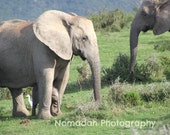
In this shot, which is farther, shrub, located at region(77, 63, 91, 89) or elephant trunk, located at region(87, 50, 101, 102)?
shrub, located at region(77, 63, 91, 89)

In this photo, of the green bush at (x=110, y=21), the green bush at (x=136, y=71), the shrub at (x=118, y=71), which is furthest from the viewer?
the green bush at (x=110, y=21)

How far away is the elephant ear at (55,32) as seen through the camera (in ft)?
38.4

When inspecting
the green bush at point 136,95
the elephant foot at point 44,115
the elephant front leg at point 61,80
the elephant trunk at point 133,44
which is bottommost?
the elephant foot at point 44,115

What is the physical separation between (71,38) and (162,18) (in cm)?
212

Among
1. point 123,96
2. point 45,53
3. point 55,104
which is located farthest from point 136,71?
point 45,53

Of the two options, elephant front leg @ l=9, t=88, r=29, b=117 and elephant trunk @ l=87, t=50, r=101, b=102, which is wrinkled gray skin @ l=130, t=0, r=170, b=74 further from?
elephant front leg @ l=9, t=88, r=29, b=117

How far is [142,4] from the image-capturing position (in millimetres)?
13117

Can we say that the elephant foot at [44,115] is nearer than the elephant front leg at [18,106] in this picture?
Yes

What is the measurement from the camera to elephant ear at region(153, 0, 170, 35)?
13.0m

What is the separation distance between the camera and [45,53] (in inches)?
462

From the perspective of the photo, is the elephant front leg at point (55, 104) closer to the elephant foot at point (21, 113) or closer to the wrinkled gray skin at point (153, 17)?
the elephant foot at point (21, 113)

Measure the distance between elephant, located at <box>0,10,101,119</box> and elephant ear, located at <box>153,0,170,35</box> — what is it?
5.33ft

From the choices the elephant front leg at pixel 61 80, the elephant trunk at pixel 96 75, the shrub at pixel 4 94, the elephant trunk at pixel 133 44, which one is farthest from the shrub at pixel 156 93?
the shrub at pixel 4 94

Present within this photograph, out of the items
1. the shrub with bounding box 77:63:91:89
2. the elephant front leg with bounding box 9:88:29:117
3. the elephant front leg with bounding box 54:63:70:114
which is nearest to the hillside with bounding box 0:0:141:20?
the shrub with bounding box 77:63:91:89
